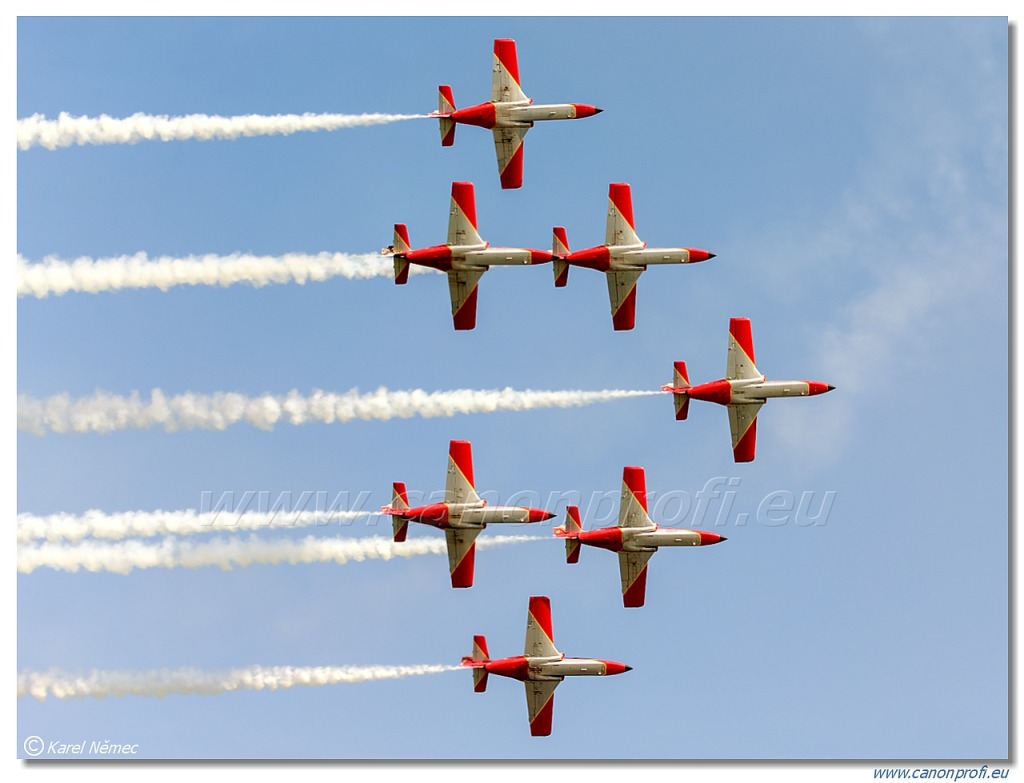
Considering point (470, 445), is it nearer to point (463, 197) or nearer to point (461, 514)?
point (461, 514)

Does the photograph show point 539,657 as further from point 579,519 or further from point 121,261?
point 121,261

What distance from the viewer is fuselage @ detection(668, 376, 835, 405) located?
94.4 metres

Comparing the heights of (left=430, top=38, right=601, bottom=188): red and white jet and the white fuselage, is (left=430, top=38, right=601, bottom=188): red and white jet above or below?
above

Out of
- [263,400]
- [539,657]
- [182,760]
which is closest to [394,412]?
[263,400]

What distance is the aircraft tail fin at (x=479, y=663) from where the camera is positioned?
91.9 m

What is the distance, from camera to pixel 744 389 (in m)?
94.9

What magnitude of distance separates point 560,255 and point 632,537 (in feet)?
41.1

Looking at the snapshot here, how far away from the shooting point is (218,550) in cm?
9075

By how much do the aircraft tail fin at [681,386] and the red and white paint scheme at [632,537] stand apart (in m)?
3.11

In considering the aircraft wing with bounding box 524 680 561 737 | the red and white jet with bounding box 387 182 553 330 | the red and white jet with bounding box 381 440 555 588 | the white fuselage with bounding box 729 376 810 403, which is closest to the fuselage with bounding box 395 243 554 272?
the red and white jet with bounding box 387 182 553 330

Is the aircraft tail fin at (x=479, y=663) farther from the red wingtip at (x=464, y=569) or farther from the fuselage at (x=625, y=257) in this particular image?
the fuselage at (x=625, y=257)

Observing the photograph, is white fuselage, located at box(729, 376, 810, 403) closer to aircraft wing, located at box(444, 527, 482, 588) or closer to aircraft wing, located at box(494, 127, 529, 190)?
aircraft wing, located at box(444, 527, 482, 588)

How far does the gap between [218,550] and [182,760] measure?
12.1 metres

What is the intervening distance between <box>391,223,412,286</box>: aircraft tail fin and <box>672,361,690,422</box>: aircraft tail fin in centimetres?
1261
